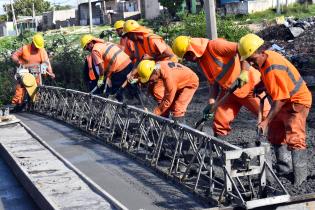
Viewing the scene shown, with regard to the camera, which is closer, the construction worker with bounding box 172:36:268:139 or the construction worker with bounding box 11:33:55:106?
the construction worker with bounding box 172:36:268:139

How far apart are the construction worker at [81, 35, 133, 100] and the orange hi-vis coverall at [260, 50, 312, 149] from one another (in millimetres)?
4345

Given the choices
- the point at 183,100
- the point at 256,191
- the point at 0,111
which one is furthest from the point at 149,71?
the point at 0,111

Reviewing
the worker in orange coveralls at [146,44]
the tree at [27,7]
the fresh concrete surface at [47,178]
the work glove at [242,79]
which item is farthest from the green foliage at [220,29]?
the tree at [27,7]

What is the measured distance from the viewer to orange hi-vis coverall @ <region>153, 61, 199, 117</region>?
748 centimetres

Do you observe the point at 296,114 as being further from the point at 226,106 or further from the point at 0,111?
the point at 0,111

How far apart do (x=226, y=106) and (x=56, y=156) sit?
2365 mm

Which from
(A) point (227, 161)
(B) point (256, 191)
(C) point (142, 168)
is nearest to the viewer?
(A) point (227, 161)

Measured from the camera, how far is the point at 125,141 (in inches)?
334

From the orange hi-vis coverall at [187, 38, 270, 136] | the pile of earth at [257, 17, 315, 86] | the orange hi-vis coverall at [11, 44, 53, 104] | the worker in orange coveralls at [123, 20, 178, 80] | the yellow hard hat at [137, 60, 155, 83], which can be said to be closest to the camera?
the orange hi-vis coverall at [187, 38, 270, 136]

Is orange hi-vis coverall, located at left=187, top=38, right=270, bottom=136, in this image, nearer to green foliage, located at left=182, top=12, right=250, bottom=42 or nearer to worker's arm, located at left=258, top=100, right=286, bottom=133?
worker's arm, located at left=258, top=100, right=286, bottom=133

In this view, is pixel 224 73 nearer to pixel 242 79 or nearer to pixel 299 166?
pixel 242 79

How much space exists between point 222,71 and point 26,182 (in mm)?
2499

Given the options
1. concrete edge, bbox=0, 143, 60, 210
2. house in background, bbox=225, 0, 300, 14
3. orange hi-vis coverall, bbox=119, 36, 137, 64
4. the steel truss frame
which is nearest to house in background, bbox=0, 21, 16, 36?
house in background, bbox=225, 0, 300, 14

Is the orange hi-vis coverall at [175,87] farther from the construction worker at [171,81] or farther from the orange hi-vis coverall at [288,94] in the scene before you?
the orange hi-vis coverall at [288,94]
